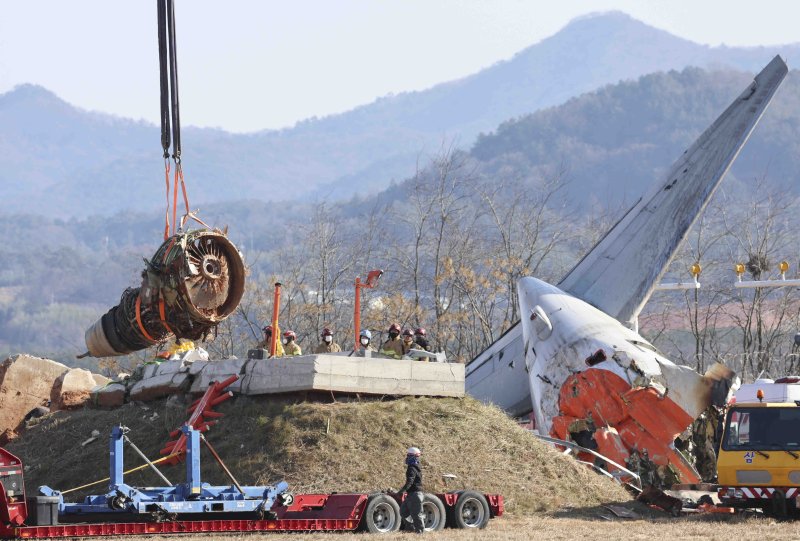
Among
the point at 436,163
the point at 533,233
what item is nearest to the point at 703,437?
the point at 533,233

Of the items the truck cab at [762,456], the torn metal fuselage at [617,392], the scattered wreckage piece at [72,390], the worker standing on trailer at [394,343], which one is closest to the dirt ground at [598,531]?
the truck cab at [762,456]

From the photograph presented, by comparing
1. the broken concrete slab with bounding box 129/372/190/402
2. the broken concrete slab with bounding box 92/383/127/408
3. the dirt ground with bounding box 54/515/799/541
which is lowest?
the dirt ground with bounding box 54/515/799/541

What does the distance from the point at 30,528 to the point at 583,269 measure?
23.5 metres

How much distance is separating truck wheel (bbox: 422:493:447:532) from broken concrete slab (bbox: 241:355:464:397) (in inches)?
186

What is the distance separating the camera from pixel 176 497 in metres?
19.5

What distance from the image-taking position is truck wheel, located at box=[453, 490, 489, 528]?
21016mm

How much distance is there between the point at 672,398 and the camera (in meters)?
28.3

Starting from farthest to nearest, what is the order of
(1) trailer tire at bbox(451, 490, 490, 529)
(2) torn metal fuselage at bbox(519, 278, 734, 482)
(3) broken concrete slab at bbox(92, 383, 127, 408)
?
1. (3) broken concrete slab at bbox(92, 383, 127, 408)
2. (2) torn metal fuselage at bbox(519, 278, 734, 482)
3. (1) trailer tire at bbox(451, 490, 490, 529)

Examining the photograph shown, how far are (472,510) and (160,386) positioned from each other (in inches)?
347

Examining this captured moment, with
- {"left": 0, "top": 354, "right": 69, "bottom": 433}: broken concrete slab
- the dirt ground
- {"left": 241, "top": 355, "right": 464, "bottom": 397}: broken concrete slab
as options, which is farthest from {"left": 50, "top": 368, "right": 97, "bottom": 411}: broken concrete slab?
the dirt ground

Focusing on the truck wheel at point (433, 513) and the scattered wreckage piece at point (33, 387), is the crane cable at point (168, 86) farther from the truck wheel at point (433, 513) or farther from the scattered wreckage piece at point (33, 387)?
the scattered wreckage piece at point (33, 387)

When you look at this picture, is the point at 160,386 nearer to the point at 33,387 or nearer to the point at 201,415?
the point at 201,415

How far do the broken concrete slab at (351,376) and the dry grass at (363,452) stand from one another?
0.90 feet

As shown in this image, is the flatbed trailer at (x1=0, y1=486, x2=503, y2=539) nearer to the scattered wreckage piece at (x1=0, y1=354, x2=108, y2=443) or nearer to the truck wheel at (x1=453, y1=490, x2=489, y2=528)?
the truck wheel at (x1=453, y1=490, x2=489, y2=528)
